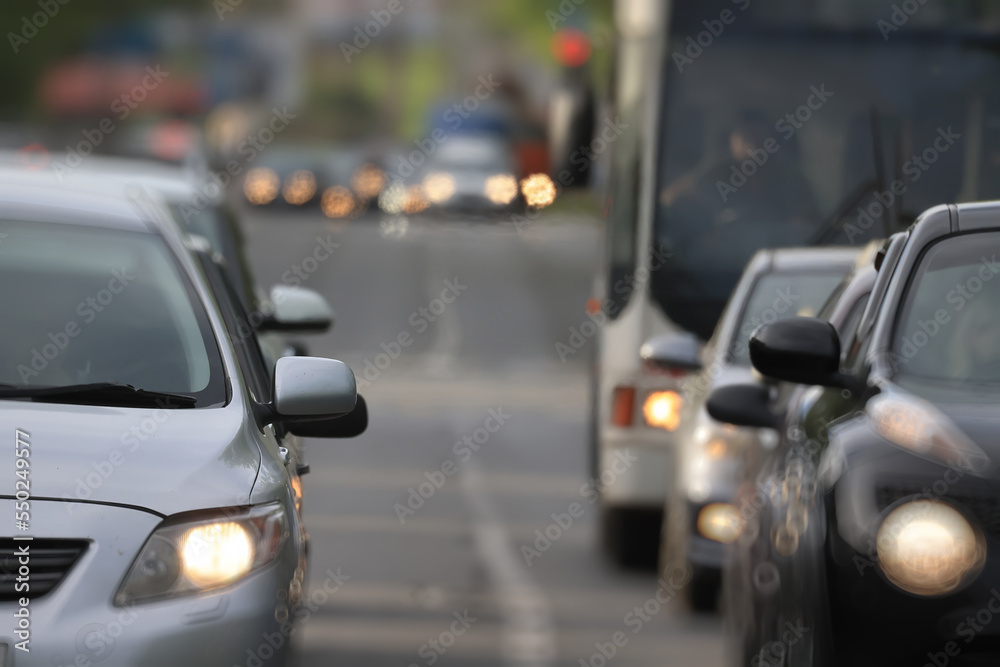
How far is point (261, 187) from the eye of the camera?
47000 mm

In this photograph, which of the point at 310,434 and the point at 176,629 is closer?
the point at 176,629

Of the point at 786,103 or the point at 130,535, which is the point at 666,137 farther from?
the point at 130,535

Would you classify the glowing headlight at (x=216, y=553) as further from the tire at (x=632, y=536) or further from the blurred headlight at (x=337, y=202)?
the blurred headlight at (x=337, y=202)

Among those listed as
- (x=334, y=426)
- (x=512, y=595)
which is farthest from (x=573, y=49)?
(x=334, y=426)

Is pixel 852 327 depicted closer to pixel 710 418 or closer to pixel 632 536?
pixel 710 418

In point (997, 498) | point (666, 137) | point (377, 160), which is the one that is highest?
point (997, 498)

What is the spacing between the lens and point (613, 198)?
10875mm

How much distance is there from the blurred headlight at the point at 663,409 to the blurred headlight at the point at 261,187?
37.8m

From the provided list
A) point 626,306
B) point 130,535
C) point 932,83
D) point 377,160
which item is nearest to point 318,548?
point 626,306

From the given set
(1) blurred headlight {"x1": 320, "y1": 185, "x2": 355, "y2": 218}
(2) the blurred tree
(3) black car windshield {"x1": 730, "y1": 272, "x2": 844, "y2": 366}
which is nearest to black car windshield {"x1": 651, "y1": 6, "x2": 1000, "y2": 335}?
(3) black car windshield {"x1": 730, "y1": 272, "x2": 844, "y2": 366}

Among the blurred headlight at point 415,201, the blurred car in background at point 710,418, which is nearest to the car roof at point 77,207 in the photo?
the blurred car in background at point 710,418

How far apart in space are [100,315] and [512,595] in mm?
3868

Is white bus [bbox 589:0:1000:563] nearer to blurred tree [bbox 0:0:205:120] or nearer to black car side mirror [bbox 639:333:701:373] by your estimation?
black car side mirror [bbox 639:333:701:373]

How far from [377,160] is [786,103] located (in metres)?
42.8
